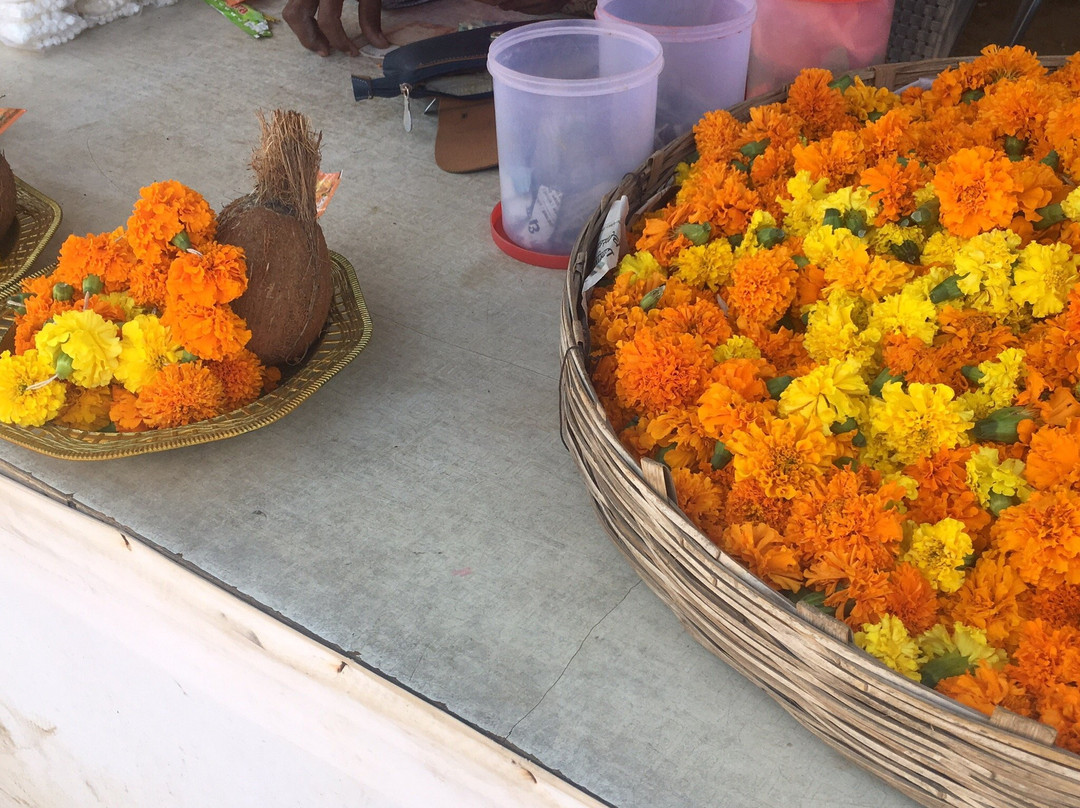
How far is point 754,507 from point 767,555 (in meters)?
0.05

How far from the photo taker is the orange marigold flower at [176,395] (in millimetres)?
910

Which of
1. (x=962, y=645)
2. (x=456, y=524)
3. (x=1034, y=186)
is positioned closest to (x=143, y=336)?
(x=456, y=524)

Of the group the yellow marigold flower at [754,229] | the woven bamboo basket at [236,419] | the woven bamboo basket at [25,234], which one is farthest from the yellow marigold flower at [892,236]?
the woven bamboo basket at [25,234]

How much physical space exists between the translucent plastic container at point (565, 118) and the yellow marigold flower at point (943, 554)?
0.68 meters

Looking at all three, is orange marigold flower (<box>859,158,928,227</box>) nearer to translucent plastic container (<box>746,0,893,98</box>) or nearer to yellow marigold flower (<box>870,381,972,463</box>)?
yellow marigold flower (<box>870,381,972,463</box>)

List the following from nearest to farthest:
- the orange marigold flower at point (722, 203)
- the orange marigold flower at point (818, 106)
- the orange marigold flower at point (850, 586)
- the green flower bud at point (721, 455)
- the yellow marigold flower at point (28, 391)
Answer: the orange marigold flower at point (850, 586) < the green flower bud at point (721, 455) < the yellow marigold flower at point (28, 391) < the orange marigold flower at point (722, 203) < the orange marigold flower at point (818, 106)

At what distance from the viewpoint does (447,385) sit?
1.11 m

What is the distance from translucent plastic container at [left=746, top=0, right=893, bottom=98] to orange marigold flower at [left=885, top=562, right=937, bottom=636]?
95cm

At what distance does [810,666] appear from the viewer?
0.66 metres

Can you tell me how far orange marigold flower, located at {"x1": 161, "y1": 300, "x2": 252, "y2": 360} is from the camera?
896 mm

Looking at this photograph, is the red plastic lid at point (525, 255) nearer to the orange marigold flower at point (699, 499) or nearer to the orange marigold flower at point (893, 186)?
the orange marigold flower at point (893, 186)

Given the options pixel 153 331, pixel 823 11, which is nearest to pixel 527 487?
pixel 153 331

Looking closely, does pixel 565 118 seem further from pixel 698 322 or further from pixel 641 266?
pixel 698 322

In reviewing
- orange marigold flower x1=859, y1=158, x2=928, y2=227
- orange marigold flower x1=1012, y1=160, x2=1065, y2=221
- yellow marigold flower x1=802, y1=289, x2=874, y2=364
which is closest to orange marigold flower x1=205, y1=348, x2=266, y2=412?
yellow marigold flower x1=802, y1=289, x2=874, y2=364
